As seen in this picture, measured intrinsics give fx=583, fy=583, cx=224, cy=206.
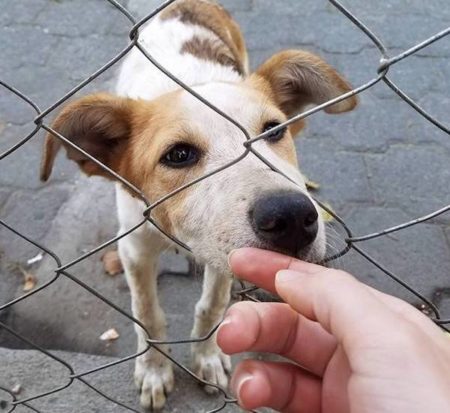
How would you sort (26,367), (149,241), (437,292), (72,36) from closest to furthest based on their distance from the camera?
1. (149,241)
2. (26,367)
3. (437,292)
4. (72,36)

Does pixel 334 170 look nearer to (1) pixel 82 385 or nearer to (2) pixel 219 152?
(2) pixel 219 152

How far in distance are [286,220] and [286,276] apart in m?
0.21

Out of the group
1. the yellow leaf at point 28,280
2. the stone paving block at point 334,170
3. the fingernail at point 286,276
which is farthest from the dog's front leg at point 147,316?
the stone paving block at point 334,170

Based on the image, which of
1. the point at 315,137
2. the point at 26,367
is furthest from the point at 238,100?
the point at 315,137

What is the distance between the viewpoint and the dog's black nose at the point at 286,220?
1509mm

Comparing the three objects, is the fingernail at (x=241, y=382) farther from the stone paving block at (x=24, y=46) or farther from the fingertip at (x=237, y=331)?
the stone paving block at (x=24, y=46)

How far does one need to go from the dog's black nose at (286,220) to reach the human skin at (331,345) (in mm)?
69

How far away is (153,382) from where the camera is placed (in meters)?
2.62

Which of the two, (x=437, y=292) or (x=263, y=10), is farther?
(x=263, y=10)

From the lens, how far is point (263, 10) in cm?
534

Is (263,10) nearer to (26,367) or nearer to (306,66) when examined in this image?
(306,66)

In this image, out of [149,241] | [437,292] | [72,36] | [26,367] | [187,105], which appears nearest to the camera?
[187,105]

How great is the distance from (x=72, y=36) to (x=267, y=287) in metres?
4.28

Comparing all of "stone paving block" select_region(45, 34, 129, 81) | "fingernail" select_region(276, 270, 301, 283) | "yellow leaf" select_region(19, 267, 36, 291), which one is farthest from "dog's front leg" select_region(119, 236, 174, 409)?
"stone paving block" select_region(45, 34, 129, 81)
